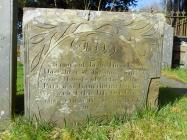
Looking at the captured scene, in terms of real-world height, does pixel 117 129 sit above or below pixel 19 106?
below

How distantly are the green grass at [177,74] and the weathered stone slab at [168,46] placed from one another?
0.41 m

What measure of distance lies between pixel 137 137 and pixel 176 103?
1818mm

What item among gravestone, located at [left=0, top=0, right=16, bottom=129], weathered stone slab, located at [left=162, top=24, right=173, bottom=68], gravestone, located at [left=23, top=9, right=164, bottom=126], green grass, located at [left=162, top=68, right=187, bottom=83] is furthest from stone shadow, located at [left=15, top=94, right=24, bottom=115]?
weathered stone slab, located at [left=162, top=24, right=173, bottom=68]

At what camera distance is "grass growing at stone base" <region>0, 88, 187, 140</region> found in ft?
18.7

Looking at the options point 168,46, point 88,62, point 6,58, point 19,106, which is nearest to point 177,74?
point 168,46

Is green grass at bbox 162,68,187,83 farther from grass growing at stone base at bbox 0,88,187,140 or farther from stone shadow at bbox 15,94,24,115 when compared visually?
grass growing at stone base at bbox 0,88,187,140

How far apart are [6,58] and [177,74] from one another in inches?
326

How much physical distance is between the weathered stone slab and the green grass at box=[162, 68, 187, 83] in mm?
409

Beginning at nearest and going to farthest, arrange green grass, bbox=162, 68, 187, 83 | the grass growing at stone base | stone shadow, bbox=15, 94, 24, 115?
1. the grass growing at stone base
2. stone shadow, bbox=15, 94, 24, 115
3. green grass, bbox=162, 68, 187, 83

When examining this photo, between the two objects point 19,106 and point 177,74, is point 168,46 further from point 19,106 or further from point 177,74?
point 19,106

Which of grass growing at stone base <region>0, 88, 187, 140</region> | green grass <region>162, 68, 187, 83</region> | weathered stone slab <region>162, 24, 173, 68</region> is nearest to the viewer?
grass growing at stone base <region>0, 88, 187, 140</region>

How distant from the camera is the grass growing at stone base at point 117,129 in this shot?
5688 millimetres

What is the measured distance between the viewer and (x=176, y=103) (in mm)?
7258

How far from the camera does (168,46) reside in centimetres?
1492
